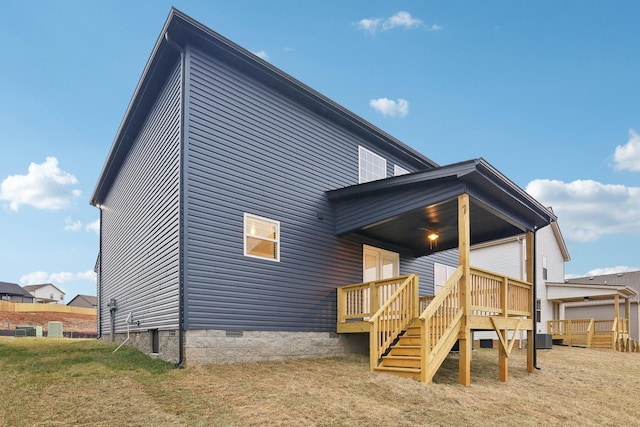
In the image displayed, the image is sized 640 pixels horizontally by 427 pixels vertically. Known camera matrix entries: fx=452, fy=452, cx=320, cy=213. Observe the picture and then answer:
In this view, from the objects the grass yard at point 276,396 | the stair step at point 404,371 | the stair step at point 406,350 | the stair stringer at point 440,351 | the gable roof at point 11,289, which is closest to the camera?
the grass yard at point 276,396

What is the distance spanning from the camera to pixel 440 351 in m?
8.23

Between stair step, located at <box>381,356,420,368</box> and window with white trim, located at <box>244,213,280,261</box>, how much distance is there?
329 cm

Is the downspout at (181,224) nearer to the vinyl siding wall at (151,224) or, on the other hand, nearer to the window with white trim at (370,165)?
the vinyl siding wall at (151,224)

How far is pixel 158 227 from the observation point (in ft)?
34.5

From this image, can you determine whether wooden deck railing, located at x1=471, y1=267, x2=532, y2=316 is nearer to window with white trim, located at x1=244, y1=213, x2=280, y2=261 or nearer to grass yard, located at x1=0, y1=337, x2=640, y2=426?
grass yard, located at x1=0, y1=337, x2=640, y2=426

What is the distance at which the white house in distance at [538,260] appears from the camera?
75.8 feet

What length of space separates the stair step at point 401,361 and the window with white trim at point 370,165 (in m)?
5.72

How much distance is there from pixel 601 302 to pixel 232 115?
94.3 feet

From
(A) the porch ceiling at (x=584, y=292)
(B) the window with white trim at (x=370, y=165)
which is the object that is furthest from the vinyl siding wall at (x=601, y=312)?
(B) the window with white trim at (x=370, y=165)

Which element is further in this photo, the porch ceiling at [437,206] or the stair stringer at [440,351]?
the porch ceiling at [437,206]

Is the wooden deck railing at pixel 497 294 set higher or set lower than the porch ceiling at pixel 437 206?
lower

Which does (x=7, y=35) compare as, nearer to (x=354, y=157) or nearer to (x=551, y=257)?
(x=354, y=157)

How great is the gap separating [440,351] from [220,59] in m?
7.50

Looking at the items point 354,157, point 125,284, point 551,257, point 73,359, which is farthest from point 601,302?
point 73,359
